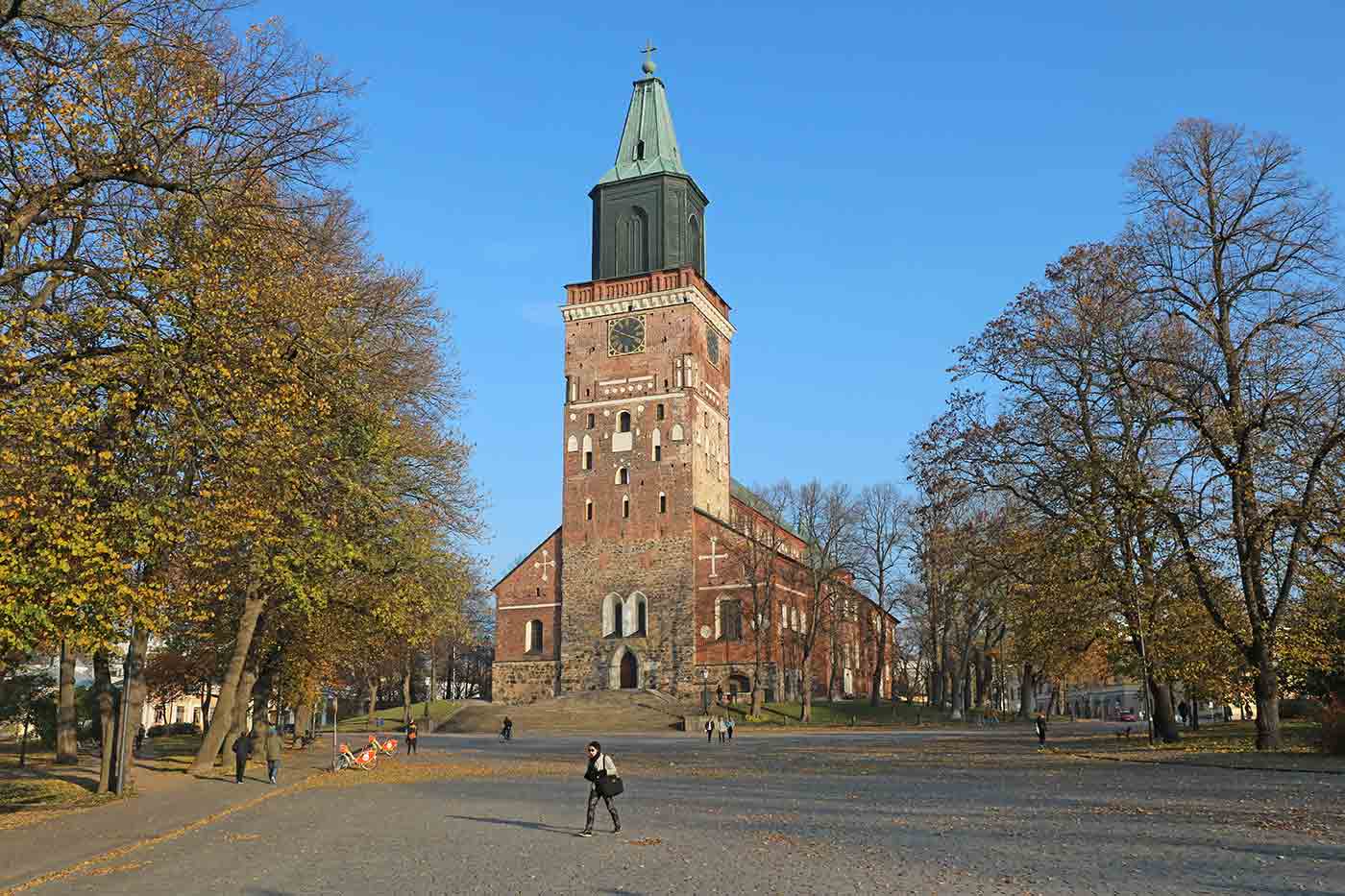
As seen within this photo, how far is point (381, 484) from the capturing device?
25.2m

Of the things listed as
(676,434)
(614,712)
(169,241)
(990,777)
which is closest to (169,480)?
(169,241)

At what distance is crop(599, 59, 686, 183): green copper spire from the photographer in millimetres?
69062

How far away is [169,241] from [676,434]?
174 ft

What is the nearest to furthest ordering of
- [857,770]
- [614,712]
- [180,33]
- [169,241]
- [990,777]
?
[180,33] → [169,241] → [990,777] → [857,770] → [614,712]

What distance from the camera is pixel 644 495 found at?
226 feet

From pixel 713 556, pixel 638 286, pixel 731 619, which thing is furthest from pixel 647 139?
pixel 731 619

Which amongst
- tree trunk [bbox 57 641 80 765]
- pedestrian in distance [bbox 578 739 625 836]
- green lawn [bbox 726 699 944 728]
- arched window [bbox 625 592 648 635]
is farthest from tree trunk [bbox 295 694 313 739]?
pedestrian in distance [bbox 578 739 625 836]

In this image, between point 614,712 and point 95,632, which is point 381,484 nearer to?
point 95,632

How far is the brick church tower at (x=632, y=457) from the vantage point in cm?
6762

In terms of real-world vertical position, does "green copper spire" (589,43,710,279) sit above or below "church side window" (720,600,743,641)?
above

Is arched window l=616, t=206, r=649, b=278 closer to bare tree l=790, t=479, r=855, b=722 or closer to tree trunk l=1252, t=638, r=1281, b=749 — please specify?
bare tree l=790, t=479, r=855, b=722

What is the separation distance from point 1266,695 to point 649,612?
140 feet

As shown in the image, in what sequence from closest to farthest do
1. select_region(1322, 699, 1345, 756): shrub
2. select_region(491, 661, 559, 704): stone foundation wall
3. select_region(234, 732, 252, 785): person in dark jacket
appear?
select_region(1322, 699, 1345, 756): shrub → select_region(234, 732, 252, 785): person in dark jacket → select_region(491, 661, 559, 704): stone foundation wall

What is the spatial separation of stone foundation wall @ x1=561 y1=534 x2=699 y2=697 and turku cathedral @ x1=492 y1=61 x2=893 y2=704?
80mm
